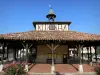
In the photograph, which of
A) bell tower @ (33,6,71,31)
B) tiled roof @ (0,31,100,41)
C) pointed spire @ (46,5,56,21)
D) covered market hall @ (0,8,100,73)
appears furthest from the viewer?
pointed spire @ (46,5,56,21)

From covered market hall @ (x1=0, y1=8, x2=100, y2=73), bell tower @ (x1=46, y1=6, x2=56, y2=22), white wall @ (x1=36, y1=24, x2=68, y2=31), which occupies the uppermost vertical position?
bell tower @ (x1=46, y1=6, x2=56, y2=22)

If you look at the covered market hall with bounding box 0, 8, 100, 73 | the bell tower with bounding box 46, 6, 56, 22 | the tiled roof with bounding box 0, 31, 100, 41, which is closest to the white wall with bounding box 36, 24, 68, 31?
the covered market hall with bounding box 0, 8, 100, 73

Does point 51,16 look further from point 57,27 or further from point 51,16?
point 57,27

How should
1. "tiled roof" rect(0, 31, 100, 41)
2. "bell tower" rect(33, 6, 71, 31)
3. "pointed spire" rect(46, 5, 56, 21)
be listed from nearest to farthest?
"tiled roof" rect(0, 31, 100, 41), "bell tower" rect(33, 6, 71, 31), "pointed spire" rect(46, 5, 56, 21)

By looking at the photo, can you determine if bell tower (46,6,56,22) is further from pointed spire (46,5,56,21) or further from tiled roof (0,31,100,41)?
tiled roof (0,31,100,41)

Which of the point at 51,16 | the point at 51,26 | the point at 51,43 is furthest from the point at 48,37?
the point at 51,16

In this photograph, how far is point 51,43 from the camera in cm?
1412

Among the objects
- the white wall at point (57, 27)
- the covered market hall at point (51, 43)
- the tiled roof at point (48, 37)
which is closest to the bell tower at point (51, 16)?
the covered market hall at point (51, 43)

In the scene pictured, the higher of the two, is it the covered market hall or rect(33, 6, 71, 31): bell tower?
rect(33, 6, 71, 31): bell tower

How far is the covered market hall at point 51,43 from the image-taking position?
1338 centimetres

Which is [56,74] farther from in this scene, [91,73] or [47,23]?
[47,23]

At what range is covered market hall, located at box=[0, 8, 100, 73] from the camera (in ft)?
43.9

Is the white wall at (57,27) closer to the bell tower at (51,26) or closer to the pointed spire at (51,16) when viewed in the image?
the bell tower at (51,26)

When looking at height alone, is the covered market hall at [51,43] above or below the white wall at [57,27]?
below
